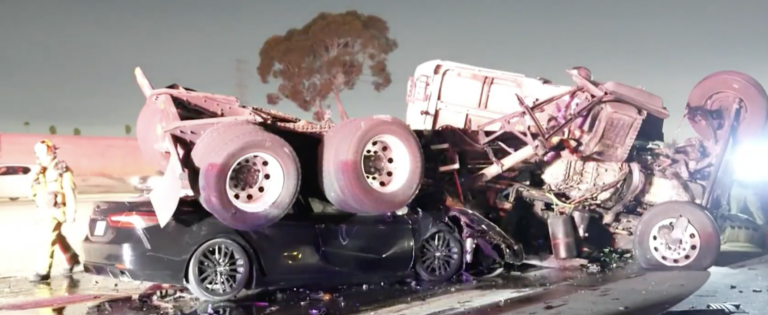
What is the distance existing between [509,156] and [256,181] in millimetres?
3606

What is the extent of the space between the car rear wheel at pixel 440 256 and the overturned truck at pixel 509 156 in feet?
1.58

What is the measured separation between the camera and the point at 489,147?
890cm

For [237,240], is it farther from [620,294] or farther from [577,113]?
[577,113]

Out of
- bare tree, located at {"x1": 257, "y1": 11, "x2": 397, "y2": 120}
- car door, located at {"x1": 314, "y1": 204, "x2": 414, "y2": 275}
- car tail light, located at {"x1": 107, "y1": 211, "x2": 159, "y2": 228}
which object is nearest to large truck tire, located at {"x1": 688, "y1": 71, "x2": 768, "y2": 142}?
car door, located at {"x1": 314, "y1": 204, "x2": 414, "y2": 275}

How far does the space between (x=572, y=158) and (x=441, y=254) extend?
2490 mm

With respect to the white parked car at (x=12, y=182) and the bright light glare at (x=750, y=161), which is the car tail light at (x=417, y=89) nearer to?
the bright light glare at (x=750, y=161)

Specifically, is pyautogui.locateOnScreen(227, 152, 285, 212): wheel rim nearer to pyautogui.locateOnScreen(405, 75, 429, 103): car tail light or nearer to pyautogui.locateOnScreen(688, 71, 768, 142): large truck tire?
pyautogui.locateOnScreen(405, 75, 429, 103): car tail light

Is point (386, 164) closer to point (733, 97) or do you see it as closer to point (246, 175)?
point (246, 175)

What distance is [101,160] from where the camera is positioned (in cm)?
2323

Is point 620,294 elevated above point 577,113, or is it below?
below

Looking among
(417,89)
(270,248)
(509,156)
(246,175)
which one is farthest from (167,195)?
(417,89)

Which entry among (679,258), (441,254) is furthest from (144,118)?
(679,258)

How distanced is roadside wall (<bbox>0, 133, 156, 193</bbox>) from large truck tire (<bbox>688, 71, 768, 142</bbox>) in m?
17.2

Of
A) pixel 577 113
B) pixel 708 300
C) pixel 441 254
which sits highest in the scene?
pixel 577 113
